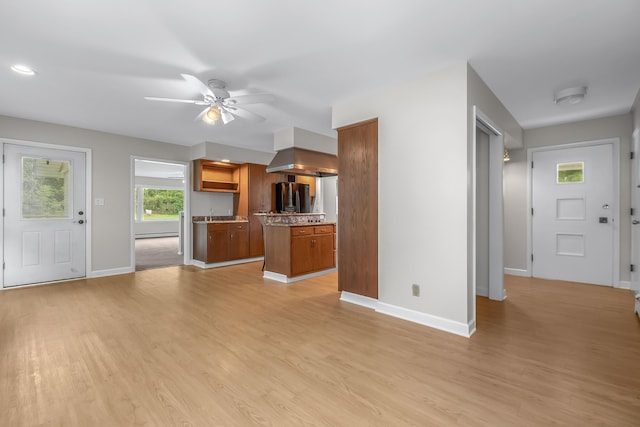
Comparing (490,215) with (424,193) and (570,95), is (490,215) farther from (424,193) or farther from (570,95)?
(570,95)

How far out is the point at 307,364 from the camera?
208cm

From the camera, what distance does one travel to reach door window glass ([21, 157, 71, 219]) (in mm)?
4242

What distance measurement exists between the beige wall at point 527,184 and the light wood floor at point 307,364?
1158 millimetres

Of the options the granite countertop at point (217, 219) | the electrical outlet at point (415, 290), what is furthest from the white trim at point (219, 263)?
the electrical outlet at point (415, 290)

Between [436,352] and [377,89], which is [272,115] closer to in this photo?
[377,89]

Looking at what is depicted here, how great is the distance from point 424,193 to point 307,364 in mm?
1864

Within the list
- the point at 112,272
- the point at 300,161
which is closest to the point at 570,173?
the point at 300,161

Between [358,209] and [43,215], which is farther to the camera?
[43,215]

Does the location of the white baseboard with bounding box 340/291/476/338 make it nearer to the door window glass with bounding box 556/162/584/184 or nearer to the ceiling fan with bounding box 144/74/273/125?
the ceiling fan with bounding box 144/74/273/125

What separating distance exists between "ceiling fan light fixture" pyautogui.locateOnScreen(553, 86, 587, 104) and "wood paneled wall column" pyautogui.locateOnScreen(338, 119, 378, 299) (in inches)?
81.8

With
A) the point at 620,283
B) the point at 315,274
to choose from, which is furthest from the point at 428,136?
the point at 620,283

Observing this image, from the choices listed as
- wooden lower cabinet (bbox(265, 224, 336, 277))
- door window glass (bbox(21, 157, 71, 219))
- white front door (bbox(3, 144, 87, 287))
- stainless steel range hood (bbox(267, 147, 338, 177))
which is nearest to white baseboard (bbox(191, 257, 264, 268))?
wooden lower cabinet (bbox(265, 224, 336, 277))

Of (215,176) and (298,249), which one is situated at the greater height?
(215,176)

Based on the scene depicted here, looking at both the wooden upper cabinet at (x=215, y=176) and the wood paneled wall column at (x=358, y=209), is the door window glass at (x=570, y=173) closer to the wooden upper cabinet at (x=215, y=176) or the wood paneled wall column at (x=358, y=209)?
the wood paneled wall column at (x=358, y=209)
